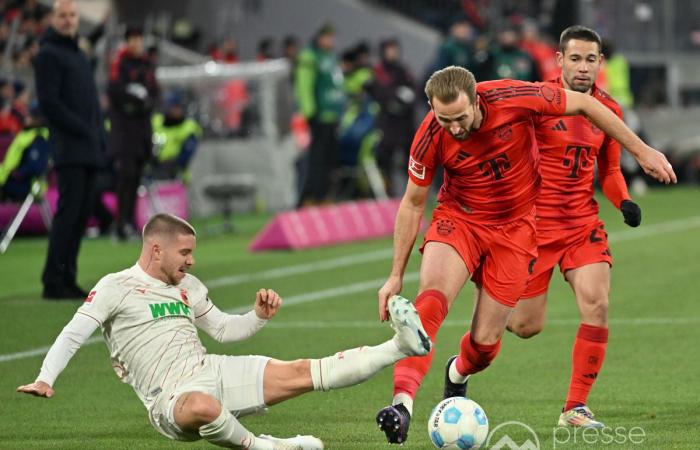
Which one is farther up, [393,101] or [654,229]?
[393,101]

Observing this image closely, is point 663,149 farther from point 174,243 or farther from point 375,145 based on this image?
point 174,243

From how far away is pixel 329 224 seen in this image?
62.2ft

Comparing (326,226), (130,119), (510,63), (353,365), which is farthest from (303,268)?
(353,365)

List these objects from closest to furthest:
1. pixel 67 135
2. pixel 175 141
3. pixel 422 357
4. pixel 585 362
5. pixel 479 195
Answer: pixel 422 357, pixel 479 195, pixel 585 362, pixel 67 135, pixel 175 141

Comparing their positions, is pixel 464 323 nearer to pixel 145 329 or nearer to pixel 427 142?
pixel 427 142

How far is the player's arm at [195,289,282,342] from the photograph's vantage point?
7.00 metres

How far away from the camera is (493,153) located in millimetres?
7492

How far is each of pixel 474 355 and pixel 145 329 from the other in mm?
1818

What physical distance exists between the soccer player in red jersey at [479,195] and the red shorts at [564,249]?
0.52m

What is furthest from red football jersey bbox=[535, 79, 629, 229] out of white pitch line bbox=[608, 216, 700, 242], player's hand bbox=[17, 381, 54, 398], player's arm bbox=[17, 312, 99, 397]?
white pitch line bbox=[608, 216, 700, 242]

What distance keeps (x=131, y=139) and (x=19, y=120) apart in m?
3.40

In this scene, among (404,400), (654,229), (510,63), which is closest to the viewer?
(404,400)

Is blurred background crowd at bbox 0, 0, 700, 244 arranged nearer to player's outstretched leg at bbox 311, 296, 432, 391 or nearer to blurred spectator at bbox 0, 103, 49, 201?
blurred spectator at bbox 0, 103, 49, 201

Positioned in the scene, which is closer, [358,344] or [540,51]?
[358,344]
